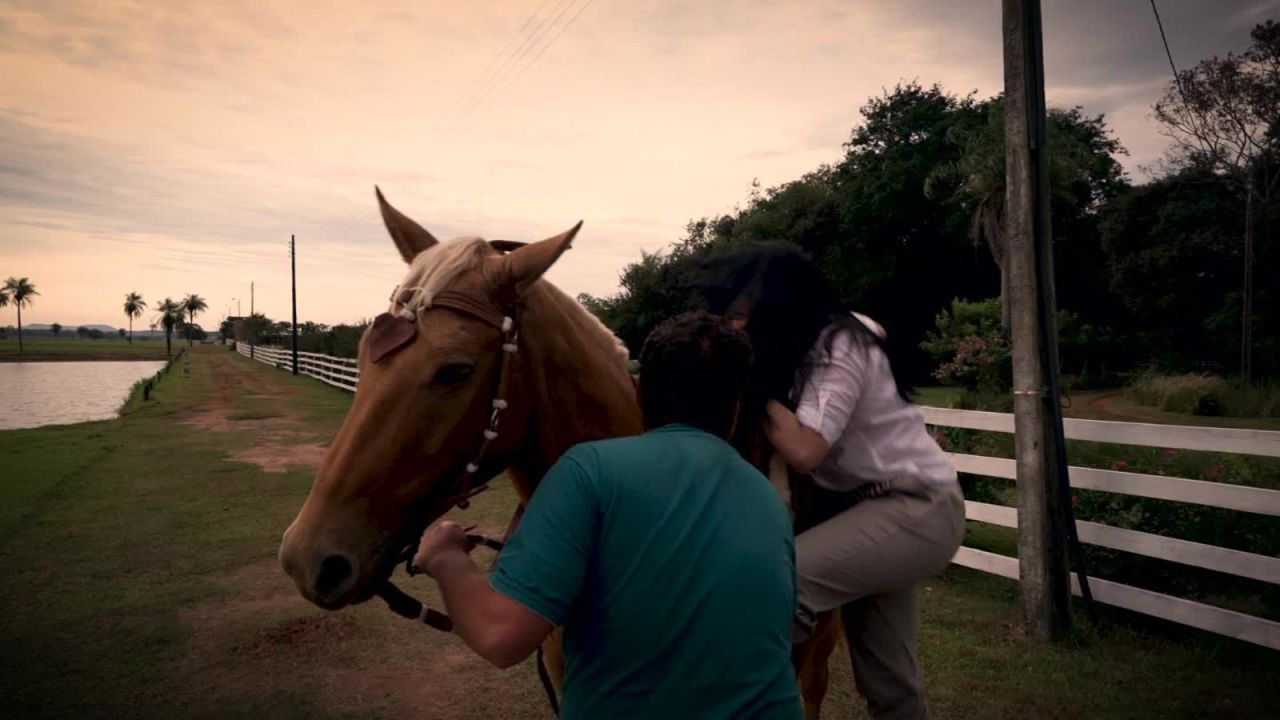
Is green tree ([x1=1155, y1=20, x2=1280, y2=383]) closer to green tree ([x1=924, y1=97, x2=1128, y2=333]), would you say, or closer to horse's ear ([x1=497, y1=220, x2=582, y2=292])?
green tree ([x1=924, y1=97, x2=1128, y2=333])

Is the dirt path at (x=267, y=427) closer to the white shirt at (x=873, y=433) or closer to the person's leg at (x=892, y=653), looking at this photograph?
the person's leg at (x=892, y=653)

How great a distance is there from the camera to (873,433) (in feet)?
7.80

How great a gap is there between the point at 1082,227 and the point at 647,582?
43235 millimetres

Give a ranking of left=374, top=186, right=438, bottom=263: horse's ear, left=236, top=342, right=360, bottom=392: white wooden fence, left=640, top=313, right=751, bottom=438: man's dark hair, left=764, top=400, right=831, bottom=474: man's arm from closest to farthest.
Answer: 1. left=640, top=313, right=751, bottom=438: man's dark hair
2. left=764, top=400, right=831, bottom=474: man's arm
3. left=374, top=186, right=438, bottom=263: horse's ear
4. left=236, top=342, right=360, bottom=392: white wooden fence

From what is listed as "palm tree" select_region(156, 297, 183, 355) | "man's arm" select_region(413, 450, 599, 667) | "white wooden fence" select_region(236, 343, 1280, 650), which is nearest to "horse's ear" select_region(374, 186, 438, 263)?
"man's arm" select_region(413, 450, 599, 667)

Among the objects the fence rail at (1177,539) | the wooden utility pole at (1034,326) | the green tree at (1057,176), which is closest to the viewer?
the fence rail at (1177,539)

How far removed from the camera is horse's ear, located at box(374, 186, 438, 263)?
2338mm

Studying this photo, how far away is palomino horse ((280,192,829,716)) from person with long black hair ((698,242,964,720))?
58cm

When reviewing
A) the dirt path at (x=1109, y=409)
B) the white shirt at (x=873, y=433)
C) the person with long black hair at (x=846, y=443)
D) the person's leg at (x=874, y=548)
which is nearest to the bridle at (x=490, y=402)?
the person with long black hair at (x=846, y=443)

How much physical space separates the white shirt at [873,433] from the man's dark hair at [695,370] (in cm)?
76

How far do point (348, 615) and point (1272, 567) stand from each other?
254 inches

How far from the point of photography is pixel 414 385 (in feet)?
5.79

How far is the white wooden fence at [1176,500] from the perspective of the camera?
14.0 feet

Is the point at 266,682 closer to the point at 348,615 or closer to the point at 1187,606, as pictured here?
the point at 348,615
